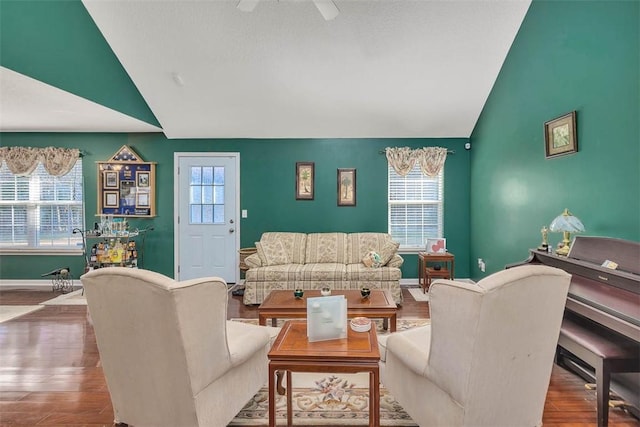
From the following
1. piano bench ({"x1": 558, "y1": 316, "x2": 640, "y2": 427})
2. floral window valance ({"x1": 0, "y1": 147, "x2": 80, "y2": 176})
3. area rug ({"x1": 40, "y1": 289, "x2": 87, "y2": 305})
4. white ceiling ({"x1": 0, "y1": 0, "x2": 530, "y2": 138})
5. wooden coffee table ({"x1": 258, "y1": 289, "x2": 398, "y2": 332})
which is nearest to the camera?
piano bench ({"x1": 558, "y1": 316, "x2": 640, "y2": 427})

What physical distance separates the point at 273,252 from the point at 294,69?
7.73 ft

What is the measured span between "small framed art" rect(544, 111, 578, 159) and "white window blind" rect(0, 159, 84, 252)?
6299 millimetres

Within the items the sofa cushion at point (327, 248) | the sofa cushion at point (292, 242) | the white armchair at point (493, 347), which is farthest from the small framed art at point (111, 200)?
the white armchair at point (493, 347)

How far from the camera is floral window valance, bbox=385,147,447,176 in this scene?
498 cm

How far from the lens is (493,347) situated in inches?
52.6

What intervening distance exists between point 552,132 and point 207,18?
352 cm

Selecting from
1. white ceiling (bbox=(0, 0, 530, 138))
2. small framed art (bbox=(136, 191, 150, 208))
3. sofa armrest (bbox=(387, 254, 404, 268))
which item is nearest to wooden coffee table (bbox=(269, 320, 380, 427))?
sofa armrest (bbox=(387, 254, 404, 268))

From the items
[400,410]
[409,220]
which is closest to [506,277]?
[400,410]

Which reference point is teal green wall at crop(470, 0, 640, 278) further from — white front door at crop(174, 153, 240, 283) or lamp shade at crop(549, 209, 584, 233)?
white front door at crop(174, 153, 240, 283)

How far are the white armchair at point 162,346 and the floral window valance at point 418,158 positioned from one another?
396 centimetres

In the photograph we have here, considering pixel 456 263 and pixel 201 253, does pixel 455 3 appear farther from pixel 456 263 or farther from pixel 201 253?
pixel 201 253

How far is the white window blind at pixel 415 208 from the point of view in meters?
5.15

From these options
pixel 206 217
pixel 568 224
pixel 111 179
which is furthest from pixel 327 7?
pixel 111 179

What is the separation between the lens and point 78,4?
335 centimetres
